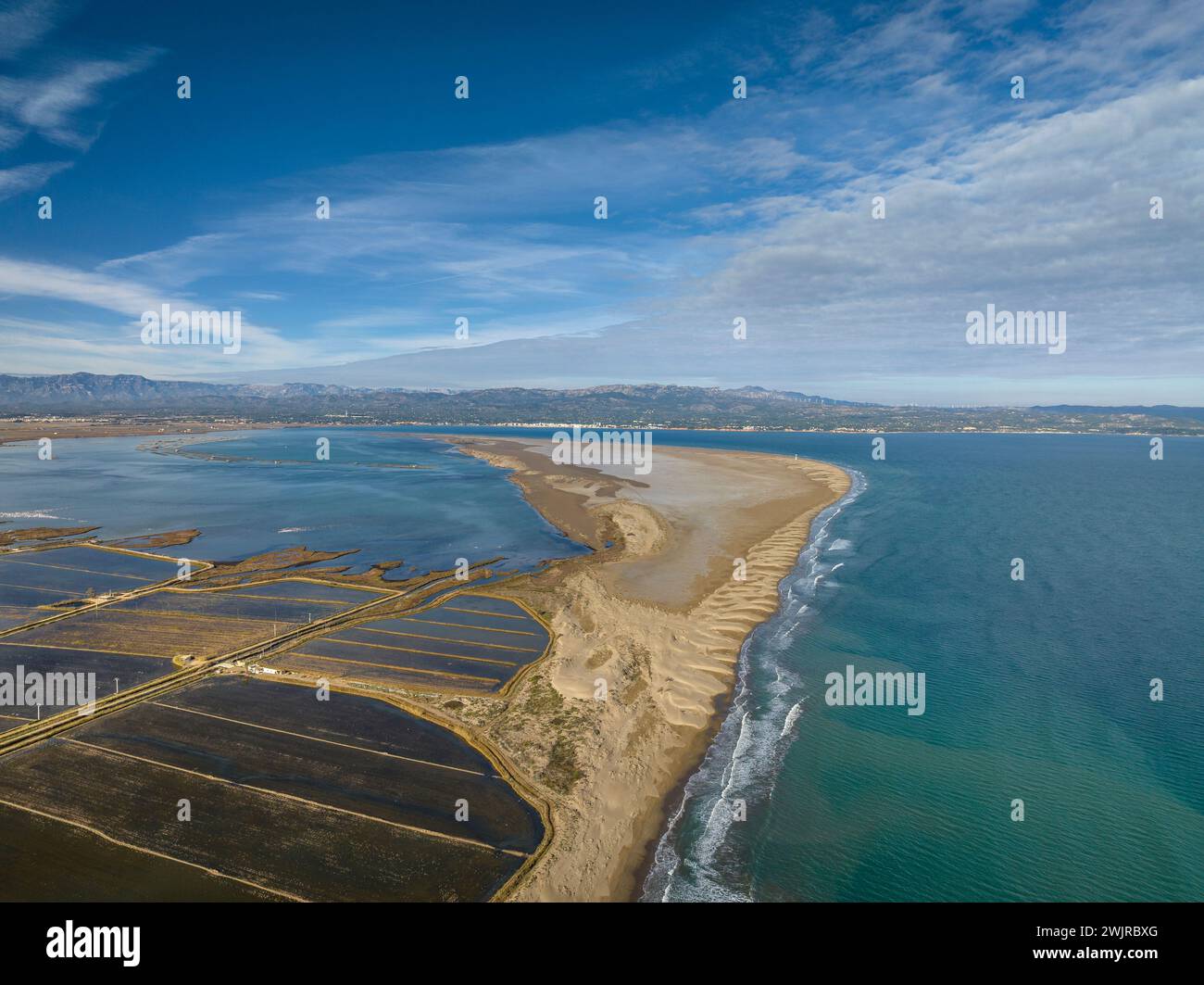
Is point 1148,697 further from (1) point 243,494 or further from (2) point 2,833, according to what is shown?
(1) point 243,494

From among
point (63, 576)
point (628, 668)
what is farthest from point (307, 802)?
point (63, 576)

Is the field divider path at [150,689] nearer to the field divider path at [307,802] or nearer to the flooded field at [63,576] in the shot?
the field divider path at [307,802]

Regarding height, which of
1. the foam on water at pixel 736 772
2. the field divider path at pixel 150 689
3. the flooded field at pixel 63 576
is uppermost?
the flooded field at pixel 63 576

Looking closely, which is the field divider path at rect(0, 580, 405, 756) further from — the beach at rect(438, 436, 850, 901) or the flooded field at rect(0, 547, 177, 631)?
the flooded field at rect(0, 547, 177, 631)

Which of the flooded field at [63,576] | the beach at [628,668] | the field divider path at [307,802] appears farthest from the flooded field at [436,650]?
the flooded field at [63,576]

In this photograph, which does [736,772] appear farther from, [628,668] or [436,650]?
[436,650]

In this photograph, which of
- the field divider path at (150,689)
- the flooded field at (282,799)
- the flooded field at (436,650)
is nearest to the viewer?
the flooded field at (282,799)
